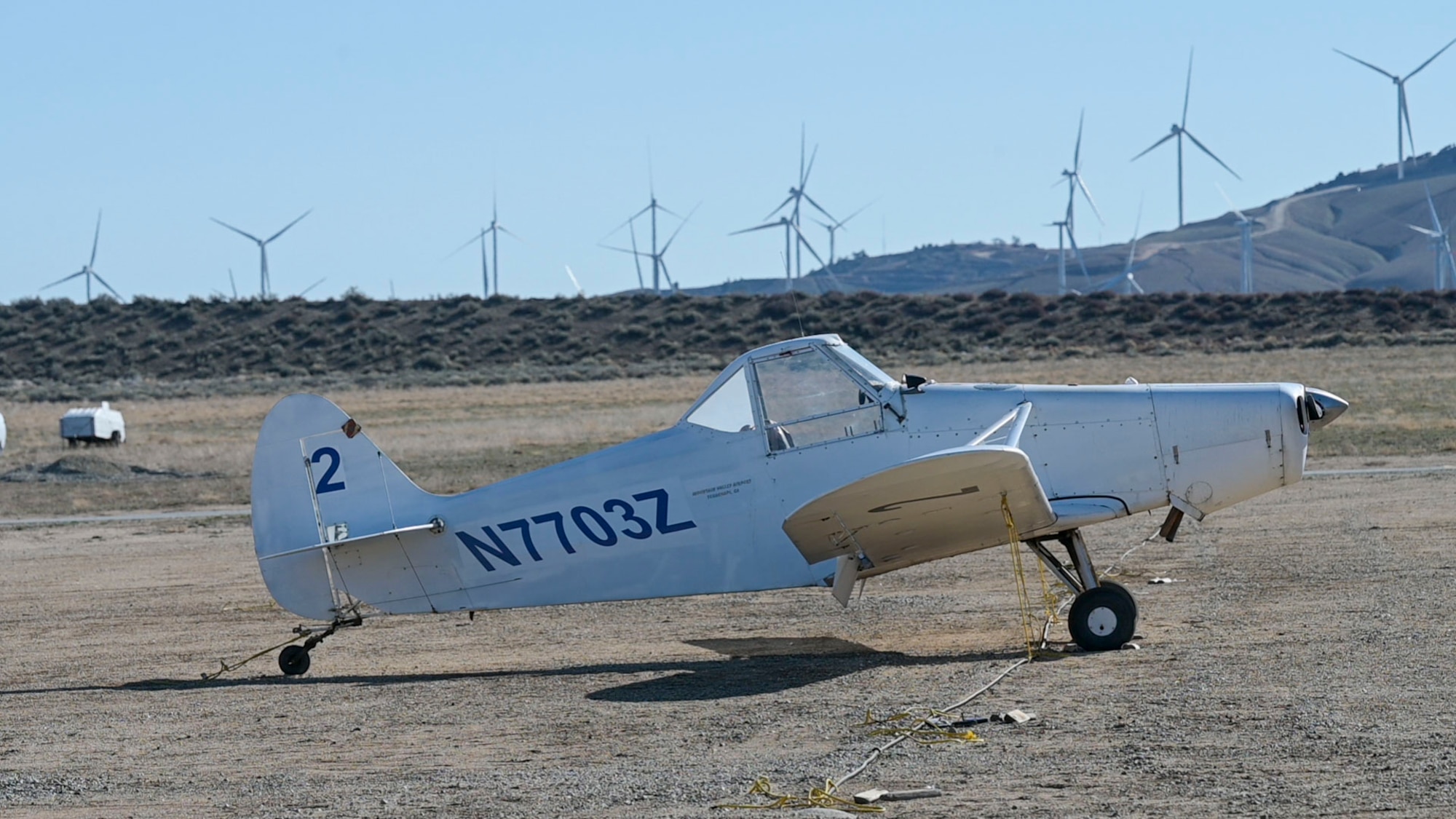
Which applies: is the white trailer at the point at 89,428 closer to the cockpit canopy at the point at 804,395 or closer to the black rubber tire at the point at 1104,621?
the cockpit canopy at the point at 804,395

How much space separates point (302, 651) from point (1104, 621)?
6.08m

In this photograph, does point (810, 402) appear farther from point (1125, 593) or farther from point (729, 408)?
point (1125, 593)

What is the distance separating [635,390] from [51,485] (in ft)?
100

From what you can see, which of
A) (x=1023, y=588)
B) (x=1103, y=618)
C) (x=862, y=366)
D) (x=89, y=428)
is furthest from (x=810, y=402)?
(x=89, y=428)

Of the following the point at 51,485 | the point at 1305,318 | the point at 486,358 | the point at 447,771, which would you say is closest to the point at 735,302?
the point at 486,358

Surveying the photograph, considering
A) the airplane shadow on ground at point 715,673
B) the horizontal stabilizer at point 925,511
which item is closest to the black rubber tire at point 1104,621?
the airplane shadow on ground at point 715,673

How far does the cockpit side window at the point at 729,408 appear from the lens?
1162cm

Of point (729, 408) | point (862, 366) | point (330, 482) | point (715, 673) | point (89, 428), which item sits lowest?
point (715, 673)

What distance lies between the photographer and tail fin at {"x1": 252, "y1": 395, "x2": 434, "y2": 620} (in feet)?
40.1

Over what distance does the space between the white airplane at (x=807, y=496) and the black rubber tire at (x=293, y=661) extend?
13 mm

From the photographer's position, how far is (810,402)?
1152 cm

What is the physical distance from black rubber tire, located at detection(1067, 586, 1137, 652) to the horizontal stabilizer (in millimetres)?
663

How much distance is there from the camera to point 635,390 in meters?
62.2

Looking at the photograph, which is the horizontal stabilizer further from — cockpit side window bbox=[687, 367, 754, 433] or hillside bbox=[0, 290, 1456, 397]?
hillside bbox=[0, 290, 1456, 397]
